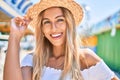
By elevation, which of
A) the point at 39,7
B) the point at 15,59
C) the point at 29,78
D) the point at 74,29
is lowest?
the point at 29,78

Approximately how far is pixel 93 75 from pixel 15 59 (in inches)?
17.6

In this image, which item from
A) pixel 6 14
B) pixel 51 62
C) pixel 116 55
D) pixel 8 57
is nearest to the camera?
pixel 8 57

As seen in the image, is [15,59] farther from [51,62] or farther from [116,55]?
[116,55]

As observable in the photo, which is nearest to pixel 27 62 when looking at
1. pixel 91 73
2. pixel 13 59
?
pixel 13 59

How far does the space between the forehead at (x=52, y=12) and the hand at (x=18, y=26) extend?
0.12m

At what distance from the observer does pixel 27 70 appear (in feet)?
5.97

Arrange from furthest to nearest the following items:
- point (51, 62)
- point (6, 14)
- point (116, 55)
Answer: point (116, 55)
point (6, 14)
point (51, 62)

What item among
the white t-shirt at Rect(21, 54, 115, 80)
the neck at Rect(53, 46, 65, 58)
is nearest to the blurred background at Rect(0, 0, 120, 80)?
the neck at Rect(53, 46, 65, 58)

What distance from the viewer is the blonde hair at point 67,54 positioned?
70.2 inches

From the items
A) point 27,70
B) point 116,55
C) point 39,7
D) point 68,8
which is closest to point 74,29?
point 68,8

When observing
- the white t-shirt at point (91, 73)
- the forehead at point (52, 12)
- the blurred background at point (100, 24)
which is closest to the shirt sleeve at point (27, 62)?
the white t-shirt at point (91, 73)

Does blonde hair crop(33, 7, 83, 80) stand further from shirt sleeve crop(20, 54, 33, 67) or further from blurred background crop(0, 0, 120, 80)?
blurred background crop(0, 0, 120, 80)

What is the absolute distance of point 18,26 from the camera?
178cm

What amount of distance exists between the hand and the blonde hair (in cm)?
8
